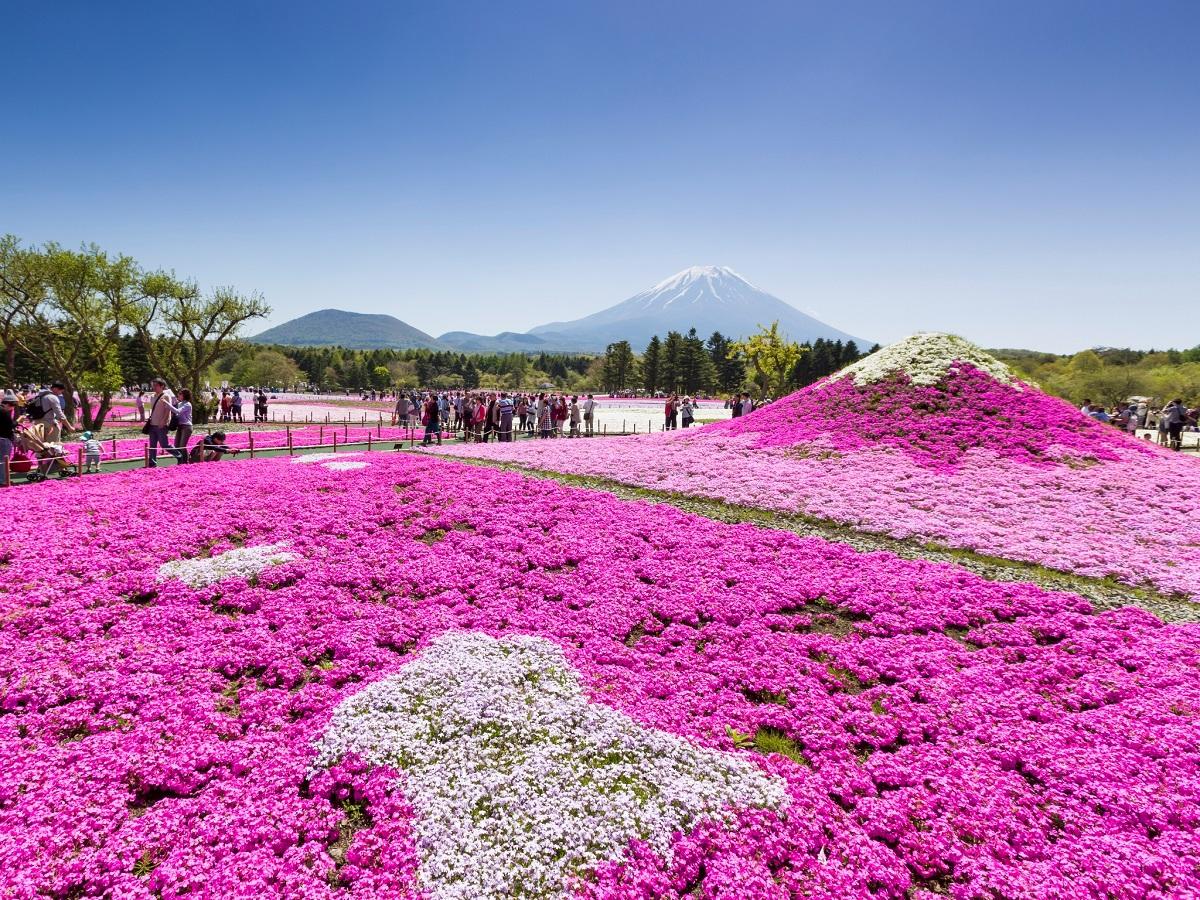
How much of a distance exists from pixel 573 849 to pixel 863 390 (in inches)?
989

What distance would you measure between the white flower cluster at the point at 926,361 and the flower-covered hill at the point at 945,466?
4.1 inches

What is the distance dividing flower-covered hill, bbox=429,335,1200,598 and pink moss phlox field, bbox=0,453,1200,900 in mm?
3323

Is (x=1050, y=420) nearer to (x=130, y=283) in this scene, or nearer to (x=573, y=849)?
(x=573, y=849)

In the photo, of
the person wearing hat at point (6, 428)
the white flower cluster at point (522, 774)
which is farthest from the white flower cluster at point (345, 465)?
the white flower cluster at point (522, 774)

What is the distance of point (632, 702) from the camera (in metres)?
6.80

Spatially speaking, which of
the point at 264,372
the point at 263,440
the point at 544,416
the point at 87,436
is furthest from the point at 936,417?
the point at 264,372

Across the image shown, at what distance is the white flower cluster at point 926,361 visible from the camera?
25500mm

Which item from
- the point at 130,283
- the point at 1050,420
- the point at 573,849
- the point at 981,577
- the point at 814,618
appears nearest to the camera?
the point at 573,849

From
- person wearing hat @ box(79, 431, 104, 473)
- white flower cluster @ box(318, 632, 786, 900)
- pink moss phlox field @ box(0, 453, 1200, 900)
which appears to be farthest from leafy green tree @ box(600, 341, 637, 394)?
white flower cluster @ box(318, 632, 786, 900)

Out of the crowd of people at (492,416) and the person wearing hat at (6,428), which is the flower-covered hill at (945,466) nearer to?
the crowd of people at (492,416)

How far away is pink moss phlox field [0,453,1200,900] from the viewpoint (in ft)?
15.2

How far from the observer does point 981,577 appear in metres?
10.6

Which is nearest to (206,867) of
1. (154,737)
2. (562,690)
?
(154,737)

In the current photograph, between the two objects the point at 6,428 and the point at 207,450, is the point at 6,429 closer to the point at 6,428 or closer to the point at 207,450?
the point at 6,428
